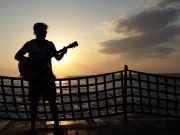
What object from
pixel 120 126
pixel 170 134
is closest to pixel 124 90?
pixel 120 126

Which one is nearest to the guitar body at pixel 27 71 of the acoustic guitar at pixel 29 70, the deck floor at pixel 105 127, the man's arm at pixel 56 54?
the acoustic guitar at pixel 29 70

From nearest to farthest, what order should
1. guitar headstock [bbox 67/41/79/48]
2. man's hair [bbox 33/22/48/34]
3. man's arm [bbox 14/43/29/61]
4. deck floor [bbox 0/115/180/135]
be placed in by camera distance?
man's hair [bbox 33/22/48/34] → man's arm [bbox 14/43/29/61] → guitar headstock [bbox 67/41/79/48] → deck floor [bbox 0/115/180/135]

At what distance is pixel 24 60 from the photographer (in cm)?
654

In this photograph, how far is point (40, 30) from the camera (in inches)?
254

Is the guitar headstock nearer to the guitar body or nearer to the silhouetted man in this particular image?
the silhouetted man

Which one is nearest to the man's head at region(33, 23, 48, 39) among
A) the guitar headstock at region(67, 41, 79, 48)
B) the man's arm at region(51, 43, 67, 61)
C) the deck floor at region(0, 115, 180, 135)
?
the man's arm at region(51, 43, 67, 61)

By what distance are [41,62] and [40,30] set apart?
610 mm

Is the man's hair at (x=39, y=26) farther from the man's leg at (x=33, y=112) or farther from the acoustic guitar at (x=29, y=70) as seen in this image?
the man's leg at (x=33, y=112)

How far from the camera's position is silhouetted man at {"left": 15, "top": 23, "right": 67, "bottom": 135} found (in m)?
6.46

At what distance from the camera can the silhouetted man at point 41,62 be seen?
21.2 ft

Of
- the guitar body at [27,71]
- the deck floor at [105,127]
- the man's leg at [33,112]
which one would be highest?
the guitar body at [27,71]

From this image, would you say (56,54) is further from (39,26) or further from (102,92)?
(102,92)

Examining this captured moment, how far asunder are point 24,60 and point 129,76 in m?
2.59

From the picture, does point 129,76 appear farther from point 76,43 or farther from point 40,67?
point 40,67
